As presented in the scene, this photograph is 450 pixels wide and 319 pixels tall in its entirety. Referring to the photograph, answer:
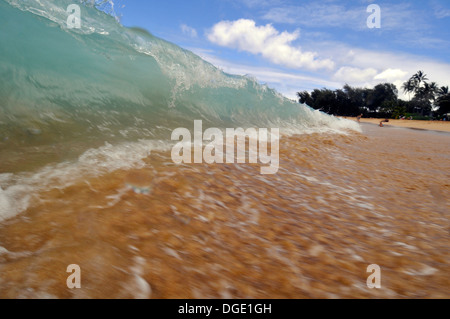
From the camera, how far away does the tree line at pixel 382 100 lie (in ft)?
186

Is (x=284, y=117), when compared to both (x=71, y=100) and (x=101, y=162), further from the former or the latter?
(x=101, y=162)

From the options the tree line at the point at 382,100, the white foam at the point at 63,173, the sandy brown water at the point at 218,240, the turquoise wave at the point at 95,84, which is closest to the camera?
the sandy brown water at the point at 218,240

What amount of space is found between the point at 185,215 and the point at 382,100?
7680cm

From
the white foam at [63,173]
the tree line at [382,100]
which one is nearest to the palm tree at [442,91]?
the tree line at [382,100]

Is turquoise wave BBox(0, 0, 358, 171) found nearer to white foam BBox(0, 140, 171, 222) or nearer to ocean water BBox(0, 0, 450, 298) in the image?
ocean water BBox(0, 0, 450, 298)

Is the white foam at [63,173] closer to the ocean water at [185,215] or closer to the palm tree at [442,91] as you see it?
the ocean water at [185,215]

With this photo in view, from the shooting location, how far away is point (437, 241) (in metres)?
1.71

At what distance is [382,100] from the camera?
66.9 meters

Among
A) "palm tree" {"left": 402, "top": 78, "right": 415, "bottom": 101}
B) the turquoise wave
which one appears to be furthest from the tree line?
the turquoise wave

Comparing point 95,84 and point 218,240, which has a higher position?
point 95,84

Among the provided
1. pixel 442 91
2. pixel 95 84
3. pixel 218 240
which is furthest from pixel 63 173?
pixel 442 91

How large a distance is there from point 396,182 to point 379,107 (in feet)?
239

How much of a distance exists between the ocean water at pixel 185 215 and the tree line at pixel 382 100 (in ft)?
192

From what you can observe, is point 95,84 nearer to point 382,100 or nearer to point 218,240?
point 218,240
